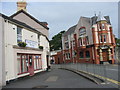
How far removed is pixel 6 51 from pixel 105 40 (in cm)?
2819

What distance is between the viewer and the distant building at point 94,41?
3400 centimetres

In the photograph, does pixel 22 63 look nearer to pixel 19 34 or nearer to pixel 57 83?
pixel 19 34

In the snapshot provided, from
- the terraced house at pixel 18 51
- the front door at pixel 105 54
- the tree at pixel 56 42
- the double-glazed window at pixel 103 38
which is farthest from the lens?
the tree at pixel 56 42

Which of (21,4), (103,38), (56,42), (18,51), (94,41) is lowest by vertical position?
(18,51)

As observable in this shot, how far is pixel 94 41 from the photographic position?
34.4 m

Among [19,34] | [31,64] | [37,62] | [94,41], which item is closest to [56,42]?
[94,41]

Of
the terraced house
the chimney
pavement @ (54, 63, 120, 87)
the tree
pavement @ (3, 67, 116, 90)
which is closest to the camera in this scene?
pavement @ (3, 67, 116, 90)

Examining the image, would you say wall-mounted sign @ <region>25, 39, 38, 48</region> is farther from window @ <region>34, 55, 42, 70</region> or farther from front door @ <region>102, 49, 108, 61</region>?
front door @ <region>102, 49, 108, 61</region>

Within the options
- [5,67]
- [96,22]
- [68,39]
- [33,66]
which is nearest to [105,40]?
[96,22]

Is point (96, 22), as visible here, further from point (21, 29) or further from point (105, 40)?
point (21, 29)

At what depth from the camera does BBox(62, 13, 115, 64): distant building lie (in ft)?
112

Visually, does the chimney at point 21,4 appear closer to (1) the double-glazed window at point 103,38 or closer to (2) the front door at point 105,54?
(1) the double-glazed window at point 103,38

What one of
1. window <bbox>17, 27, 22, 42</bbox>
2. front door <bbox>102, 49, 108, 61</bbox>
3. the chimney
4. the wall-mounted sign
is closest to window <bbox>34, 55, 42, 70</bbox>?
the wall-mounted sign

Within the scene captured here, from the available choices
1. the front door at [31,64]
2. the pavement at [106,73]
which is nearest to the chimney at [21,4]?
the front door at [31,64]
